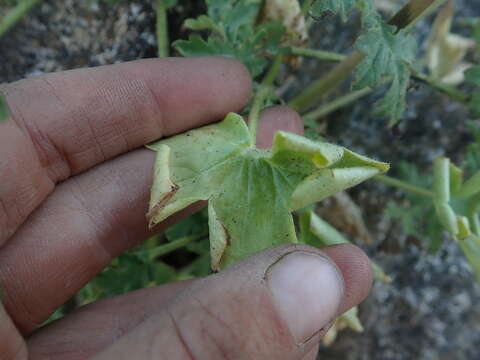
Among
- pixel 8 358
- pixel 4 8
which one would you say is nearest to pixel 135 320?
pixel 8 358

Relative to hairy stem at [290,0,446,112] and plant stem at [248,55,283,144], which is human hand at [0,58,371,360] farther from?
hairy stem at [290,0,446,112]

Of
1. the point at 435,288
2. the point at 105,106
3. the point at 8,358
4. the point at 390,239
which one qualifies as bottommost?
the point at 435,288

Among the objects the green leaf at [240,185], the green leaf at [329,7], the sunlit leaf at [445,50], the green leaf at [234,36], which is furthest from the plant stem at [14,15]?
the sunlit leaf at [445,50]

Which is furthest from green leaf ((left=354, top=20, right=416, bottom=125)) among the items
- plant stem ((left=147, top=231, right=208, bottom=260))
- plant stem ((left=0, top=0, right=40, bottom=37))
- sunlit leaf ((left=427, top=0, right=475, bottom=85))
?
plant stem ((left=0, top=0, right=40, bottom=37))

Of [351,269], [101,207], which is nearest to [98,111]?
[101,207]

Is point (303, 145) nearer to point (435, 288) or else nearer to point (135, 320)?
point (135, 320)
